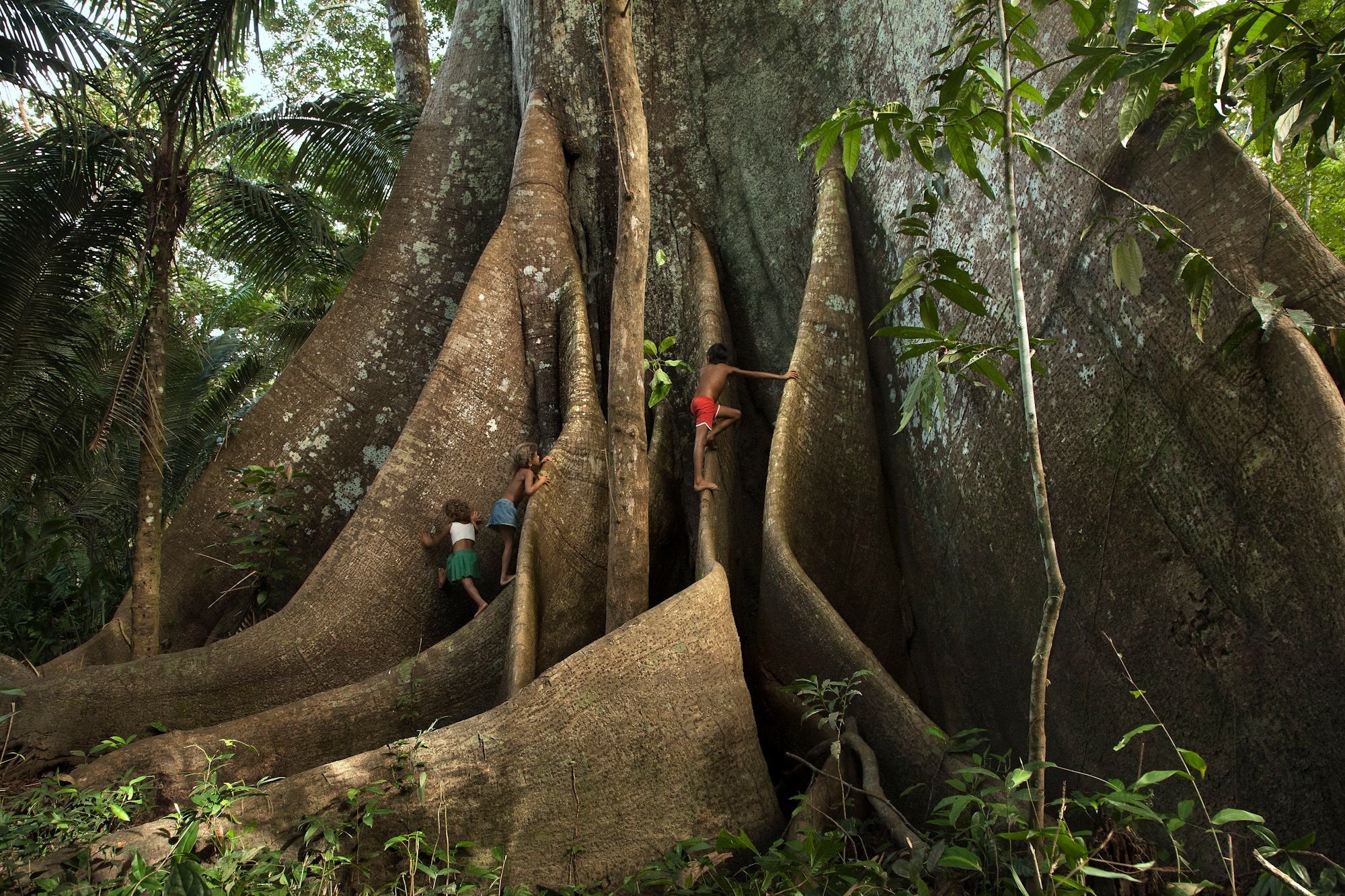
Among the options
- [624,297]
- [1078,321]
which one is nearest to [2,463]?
[624,297]

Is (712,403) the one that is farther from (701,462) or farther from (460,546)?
(460,546)

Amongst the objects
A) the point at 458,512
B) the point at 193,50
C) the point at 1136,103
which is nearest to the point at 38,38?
the point at 193,50

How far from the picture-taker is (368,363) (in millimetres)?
6035

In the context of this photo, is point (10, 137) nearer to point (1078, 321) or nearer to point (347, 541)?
point (347, 541)

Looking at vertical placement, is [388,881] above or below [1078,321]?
below

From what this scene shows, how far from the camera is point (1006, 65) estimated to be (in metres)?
2.50

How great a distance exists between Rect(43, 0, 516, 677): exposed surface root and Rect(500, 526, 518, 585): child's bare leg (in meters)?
1.24

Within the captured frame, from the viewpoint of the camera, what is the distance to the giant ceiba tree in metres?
3.02

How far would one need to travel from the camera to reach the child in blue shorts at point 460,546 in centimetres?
483

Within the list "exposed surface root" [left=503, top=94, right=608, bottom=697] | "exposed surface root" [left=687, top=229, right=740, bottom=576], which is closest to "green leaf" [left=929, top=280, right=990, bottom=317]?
"exposed surface root" [left=687, top=229, right=740, bottom=576]

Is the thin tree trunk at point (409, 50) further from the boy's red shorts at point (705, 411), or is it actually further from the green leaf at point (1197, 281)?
the green leaf at point (1197, 281)

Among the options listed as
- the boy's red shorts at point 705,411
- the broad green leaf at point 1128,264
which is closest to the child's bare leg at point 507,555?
the boy's red shorts at point 705,411

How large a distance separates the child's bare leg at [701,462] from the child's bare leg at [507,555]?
956 mm

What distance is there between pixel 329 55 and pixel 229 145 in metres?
8.47
